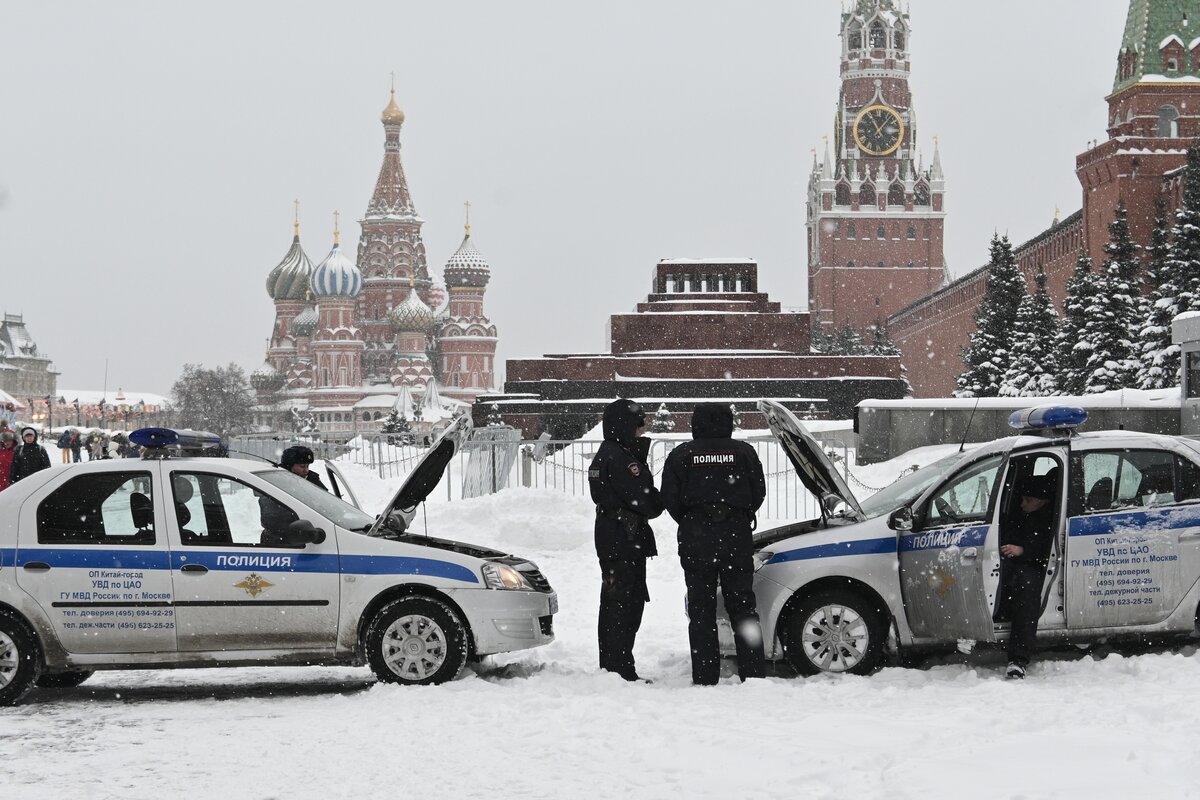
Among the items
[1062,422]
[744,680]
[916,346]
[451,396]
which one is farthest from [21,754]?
[451,396]

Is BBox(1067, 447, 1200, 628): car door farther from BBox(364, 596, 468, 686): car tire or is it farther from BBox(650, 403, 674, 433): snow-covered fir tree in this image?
BBox(650, 403, 674, 433): snow-covered fir tree

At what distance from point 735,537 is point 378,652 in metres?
2.15

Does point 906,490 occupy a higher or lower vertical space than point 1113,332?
lower

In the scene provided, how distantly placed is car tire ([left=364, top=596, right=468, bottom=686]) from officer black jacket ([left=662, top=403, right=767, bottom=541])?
1456 mm

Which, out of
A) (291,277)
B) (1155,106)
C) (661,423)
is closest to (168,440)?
(661,423)

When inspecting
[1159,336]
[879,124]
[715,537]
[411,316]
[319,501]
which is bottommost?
[715,537]

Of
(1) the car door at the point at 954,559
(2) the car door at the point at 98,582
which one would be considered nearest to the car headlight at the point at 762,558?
(1) the car door at the point at 954,559

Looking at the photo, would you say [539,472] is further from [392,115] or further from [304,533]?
[392,115]

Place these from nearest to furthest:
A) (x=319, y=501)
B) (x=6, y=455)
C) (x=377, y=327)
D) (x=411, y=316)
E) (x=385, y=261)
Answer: (x=319, y=501), (x=6, y=455), (x=411, y=316), (x=377, y=327), (x=385, y=261)

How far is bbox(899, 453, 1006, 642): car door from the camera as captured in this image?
9000 mm

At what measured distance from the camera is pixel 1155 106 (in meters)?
59.1

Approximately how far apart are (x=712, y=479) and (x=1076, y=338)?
39.5 m

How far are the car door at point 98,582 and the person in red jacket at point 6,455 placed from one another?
22.1 ft

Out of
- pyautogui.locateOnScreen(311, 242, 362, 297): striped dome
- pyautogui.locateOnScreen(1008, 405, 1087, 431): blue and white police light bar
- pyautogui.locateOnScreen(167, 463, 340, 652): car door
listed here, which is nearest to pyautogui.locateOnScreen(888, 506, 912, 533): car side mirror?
pyautogui.locateOnScreen(1008, 405, 1087, 431): blue and white police light bar
